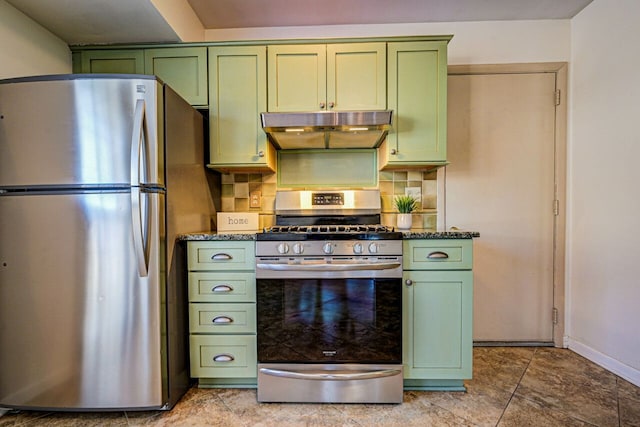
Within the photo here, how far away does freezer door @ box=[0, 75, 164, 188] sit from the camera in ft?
4.63

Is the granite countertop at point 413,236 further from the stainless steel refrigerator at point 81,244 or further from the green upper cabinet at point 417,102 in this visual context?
the green upper cabinet at point 417,102

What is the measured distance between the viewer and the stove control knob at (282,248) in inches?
62.7

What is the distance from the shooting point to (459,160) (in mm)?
2275

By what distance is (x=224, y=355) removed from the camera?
167 cm

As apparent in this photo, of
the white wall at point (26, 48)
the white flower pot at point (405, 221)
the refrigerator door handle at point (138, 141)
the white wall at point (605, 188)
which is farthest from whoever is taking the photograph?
the white flower pot at point (405, 221)

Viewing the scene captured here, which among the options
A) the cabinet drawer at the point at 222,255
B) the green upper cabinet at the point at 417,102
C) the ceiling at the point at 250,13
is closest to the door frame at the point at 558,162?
the ceiling at the point at 250,13

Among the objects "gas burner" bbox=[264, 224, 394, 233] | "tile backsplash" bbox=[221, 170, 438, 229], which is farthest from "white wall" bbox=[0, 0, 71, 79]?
"gas burner" bbox=[264, 224, 394, 233]

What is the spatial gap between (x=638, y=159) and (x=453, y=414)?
1.88m

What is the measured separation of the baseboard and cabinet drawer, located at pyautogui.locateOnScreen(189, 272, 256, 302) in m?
2.38

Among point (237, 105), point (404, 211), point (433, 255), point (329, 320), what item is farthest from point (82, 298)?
point (404, 211)

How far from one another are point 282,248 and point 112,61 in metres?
1.78

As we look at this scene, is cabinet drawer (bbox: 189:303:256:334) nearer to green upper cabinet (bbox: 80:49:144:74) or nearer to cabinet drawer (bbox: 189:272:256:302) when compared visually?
cabinet drawer (bbox: 189:272:256:302)

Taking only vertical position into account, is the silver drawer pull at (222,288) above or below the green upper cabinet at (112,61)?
below

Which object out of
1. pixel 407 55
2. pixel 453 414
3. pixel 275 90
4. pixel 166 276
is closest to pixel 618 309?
pixel 453 414
